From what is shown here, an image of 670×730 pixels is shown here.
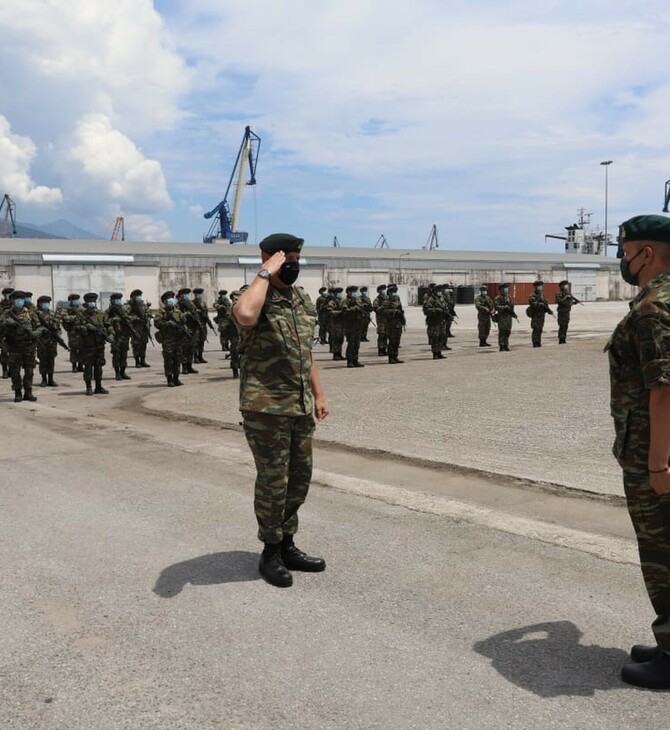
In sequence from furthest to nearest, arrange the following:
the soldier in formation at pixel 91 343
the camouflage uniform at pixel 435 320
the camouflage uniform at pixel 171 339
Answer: the camouflage uniform at pixel 435 320 → the camouflage uniform at pixel 171 339 → the soldier in formation at pixel 91 343

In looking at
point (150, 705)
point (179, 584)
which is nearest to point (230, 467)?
point (179, 584)

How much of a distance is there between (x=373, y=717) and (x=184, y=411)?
8.31 meters

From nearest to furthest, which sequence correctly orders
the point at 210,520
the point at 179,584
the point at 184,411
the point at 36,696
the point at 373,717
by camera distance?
1. the point at 373,717
2. the point at 36,696
3. the point at 179,584
4. the point at 210,520
5. the point at 184,411

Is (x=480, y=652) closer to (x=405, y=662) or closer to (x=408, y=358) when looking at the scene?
(x=405, y=662)

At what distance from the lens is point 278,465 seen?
3979mm

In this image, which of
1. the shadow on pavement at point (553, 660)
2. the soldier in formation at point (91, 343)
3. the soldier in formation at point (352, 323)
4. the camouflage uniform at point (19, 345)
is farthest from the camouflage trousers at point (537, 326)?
the shadow on pavement at point (553, 660)

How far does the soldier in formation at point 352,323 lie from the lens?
1592 centimetres

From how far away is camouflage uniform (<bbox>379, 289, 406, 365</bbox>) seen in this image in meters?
16.4

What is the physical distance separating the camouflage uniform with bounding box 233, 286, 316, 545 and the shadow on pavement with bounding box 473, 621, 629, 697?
4.33 feet

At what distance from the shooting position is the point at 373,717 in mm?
2707

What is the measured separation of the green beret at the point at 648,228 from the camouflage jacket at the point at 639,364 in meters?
0.17

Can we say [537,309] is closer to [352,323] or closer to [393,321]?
[393,321]

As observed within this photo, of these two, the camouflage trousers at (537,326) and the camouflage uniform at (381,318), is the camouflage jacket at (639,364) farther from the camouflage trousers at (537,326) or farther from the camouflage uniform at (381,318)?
the camouflage trousers at (537,326)

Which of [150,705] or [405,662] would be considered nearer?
[150,705]
